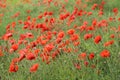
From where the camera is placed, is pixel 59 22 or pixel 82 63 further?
pixel 59 22

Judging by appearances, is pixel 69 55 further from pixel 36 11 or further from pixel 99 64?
pixel 36 11

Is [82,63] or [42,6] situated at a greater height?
[82,63]

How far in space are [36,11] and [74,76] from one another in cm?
561

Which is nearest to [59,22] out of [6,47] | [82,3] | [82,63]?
[6,47]

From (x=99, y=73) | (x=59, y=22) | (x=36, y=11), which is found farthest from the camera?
(x=36, y=11)

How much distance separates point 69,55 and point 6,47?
4.84 feet

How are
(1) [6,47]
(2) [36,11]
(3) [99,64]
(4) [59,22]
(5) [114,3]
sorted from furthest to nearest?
(2) [36,11] → (5) [114,3] → (4) [59,22] → (1) [6,47] → (3) [99,64]

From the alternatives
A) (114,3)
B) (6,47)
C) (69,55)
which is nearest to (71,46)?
(69,55)

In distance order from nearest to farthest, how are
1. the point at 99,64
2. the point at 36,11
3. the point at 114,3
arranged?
the point at 99,64 < the point at 114,3 < the point at 36,11

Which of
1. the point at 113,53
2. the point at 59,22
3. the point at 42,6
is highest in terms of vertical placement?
the point at 113,53

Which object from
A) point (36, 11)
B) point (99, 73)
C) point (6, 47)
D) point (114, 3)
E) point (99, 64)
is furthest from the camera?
point (36, 11)

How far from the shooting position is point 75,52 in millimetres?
4051

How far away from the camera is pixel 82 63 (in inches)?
149

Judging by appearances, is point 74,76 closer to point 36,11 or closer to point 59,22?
point 59,22
